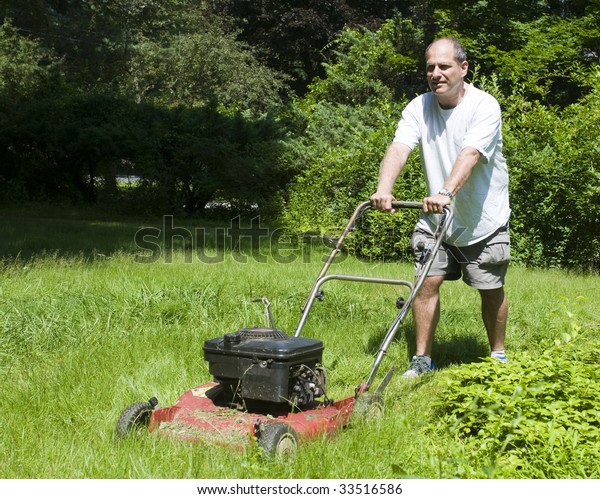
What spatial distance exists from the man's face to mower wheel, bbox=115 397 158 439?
238 cm

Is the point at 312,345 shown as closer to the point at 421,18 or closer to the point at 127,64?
the point at 421,18

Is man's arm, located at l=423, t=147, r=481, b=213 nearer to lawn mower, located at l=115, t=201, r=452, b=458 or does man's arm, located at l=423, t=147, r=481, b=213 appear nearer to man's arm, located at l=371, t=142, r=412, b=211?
man's arm, located at l=371, t=142, r=412, b=211

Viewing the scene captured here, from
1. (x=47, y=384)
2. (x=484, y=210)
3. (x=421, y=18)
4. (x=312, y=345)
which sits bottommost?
(x=47, y=384)

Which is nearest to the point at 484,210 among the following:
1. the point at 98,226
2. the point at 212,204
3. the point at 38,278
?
the point at 38,278

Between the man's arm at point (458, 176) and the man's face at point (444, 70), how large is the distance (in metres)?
0.39

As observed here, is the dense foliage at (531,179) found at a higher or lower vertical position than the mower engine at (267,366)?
higher

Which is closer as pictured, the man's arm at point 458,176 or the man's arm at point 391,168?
the man's arm at point 458,176

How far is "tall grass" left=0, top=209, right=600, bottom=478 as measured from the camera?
316 centimetres

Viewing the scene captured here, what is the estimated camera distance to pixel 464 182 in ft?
14.3

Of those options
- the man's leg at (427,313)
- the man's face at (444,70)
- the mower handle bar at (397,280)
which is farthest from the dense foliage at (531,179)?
the mower handle bar at (397,280)

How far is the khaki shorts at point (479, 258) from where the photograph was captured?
15.6ft

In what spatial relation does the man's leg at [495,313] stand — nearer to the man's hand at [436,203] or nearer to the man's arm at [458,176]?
the man's arm at [458,176]

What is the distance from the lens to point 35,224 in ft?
40.2

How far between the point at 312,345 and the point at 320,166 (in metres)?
8.86
